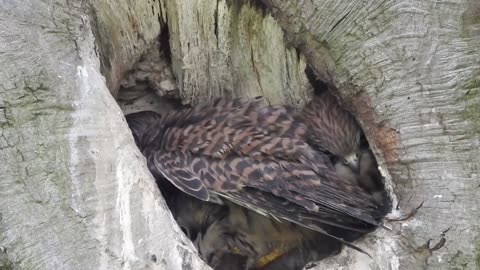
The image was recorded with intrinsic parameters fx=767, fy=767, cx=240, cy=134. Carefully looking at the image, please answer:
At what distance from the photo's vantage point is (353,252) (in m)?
2.62

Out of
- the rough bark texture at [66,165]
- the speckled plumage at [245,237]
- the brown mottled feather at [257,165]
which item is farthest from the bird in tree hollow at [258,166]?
the rough bark texture at [66,165]

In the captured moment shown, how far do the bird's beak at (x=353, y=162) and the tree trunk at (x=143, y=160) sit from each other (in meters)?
0.39

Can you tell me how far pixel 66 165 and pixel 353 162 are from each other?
1294 mm

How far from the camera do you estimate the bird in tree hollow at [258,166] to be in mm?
2693

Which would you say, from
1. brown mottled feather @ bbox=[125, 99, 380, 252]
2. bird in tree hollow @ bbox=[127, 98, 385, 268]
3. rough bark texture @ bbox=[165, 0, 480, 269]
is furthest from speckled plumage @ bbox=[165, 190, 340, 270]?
rough bark texture @ bbox=[165, 0, 480, 269]

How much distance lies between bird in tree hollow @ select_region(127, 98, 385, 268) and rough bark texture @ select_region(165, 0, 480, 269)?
17cm

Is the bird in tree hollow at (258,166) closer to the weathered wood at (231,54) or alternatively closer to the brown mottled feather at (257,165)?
the brown mottled feather at (257,165)

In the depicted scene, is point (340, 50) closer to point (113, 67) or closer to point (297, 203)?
point (297, 203)

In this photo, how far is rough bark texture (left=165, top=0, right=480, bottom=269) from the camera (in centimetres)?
247

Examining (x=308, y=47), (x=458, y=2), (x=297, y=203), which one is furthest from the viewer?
(x=308, y=47)

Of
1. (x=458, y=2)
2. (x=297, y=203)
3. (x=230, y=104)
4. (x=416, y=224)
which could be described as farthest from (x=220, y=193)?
(x=458, y=2)

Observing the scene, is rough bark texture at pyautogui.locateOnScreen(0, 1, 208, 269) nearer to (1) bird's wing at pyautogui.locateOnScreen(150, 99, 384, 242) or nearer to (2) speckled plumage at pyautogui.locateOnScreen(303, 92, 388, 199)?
(1) bird's wing at pyautogui.locateOnScreen(150, 99, 384, 242)

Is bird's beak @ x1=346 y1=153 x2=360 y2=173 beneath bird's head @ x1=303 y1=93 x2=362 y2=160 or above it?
beneath

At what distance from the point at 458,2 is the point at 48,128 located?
Answer: 136 cm
